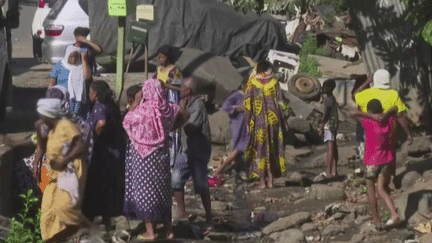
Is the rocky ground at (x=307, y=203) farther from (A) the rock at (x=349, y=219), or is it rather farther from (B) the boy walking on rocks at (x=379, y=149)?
(B) the boy walking on rocks at (x=379, y=149)

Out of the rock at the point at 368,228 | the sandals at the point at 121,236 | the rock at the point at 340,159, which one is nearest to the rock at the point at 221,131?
the rock at the point at 340,159

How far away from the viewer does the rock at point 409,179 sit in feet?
43.8

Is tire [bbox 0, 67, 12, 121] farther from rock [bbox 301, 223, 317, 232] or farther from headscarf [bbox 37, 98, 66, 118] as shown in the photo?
headscarf [bbox 37, 98, 66, 118]

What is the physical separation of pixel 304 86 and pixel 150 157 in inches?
401

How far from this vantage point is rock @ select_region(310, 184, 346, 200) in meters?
13.8

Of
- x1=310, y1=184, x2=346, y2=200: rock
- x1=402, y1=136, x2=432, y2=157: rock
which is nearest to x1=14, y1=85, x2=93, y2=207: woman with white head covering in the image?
x1=310, y1=184, x2=346, y2=200: rock

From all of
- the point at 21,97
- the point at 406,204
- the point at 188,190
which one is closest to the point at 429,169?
the point at 406,204

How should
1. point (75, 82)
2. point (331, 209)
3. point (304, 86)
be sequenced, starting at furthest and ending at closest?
1. point (304, 86)
2. point (75, 82)
3. point (331, 209)

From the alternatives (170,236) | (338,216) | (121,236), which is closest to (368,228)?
(338,216)

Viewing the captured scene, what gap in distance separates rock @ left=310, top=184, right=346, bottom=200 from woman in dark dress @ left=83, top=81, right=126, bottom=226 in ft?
8.59

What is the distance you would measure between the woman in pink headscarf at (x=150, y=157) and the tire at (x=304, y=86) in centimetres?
964

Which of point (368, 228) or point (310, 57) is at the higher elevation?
point (368, 228)

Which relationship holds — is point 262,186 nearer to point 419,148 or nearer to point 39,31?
point 419,148

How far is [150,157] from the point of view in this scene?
11242mm
